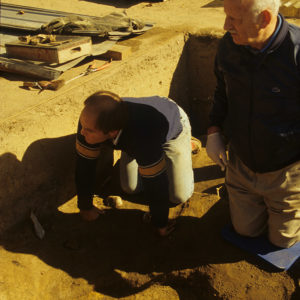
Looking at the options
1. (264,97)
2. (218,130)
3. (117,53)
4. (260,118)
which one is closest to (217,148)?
(218,130)

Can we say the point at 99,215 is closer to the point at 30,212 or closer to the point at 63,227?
the point at 63,227

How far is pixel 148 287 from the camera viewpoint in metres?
2.98

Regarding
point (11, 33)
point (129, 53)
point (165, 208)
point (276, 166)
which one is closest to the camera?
point (276, 166)

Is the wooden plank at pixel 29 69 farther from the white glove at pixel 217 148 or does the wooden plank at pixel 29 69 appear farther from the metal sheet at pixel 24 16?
the white glove at pixel 217 148

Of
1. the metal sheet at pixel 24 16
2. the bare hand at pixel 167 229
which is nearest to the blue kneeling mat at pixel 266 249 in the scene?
the bare hand at pixel 167 229

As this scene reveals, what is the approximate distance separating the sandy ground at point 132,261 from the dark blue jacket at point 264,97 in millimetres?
848

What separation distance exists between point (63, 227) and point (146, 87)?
1954 mm

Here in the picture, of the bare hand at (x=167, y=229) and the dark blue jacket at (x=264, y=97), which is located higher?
the dark blue jacket at (x=264, y=97)

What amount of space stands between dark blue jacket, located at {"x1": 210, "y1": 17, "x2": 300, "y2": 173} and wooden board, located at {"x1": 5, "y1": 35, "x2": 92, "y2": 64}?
172 cm

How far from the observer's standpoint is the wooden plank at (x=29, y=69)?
11.9 ft

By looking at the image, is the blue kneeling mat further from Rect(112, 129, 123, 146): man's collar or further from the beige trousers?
Rect(112, 129, 123, 146): man's collar

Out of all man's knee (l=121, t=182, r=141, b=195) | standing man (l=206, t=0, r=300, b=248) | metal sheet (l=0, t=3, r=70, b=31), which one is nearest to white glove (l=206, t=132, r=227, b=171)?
standing man (l=206, t=0, r=300, b=248)

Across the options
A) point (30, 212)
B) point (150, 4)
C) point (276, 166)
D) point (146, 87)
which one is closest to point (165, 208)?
point (276, 166)

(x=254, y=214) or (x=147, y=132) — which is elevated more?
(x=147, y=132)
